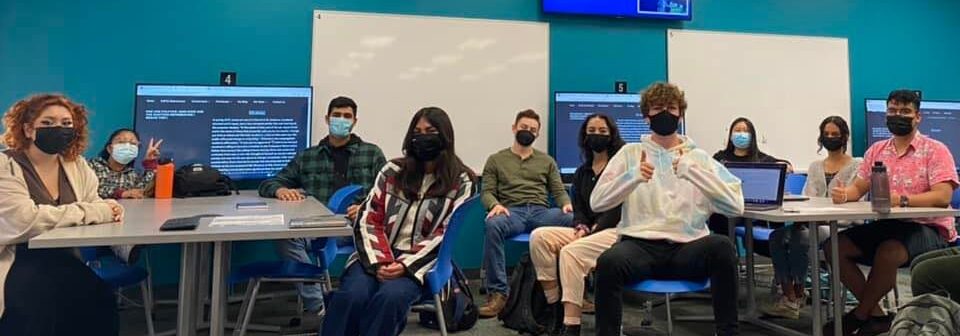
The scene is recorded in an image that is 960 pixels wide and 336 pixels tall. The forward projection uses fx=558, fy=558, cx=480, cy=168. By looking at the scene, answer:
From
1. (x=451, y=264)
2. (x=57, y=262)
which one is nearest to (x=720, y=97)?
(x=451, y=264)

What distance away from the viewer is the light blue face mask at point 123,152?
313 centimetres

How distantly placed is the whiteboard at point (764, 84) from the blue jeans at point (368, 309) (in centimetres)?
334


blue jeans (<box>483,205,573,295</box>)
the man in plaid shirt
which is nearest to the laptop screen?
blue jeans (<box>483,205,573,295</box>)

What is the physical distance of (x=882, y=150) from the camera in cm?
275

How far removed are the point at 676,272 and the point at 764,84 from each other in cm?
316

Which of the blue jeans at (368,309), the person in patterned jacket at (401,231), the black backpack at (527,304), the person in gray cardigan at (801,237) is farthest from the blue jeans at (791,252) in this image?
the blue jeans at (368,309)

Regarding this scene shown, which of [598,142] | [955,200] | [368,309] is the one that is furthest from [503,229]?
[955,200]

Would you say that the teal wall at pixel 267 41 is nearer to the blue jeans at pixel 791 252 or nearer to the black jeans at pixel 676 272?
the blue jeans at pixel 791 252

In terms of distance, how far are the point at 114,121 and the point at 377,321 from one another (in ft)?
9.31

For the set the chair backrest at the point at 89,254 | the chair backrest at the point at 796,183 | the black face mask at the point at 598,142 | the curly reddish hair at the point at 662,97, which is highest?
the curly reddish hair at the point at 662,97

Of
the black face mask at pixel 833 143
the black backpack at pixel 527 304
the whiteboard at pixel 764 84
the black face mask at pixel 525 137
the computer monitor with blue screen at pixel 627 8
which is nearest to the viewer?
the black backpack at pixel 527 304

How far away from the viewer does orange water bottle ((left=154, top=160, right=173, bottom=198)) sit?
2.92 m

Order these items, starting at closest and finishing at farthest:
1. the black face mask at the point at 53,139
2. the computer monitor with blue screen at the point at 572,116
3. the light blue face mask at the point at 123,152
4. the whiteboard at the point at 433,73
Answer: the black face mask at the point at 53,139 → the light blue face mask at the point at 123,152 → the whiteboard at the point at 433,73 → the computer monitor with blue screen at the point at 572,116

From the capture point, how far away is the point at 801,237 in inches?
118
